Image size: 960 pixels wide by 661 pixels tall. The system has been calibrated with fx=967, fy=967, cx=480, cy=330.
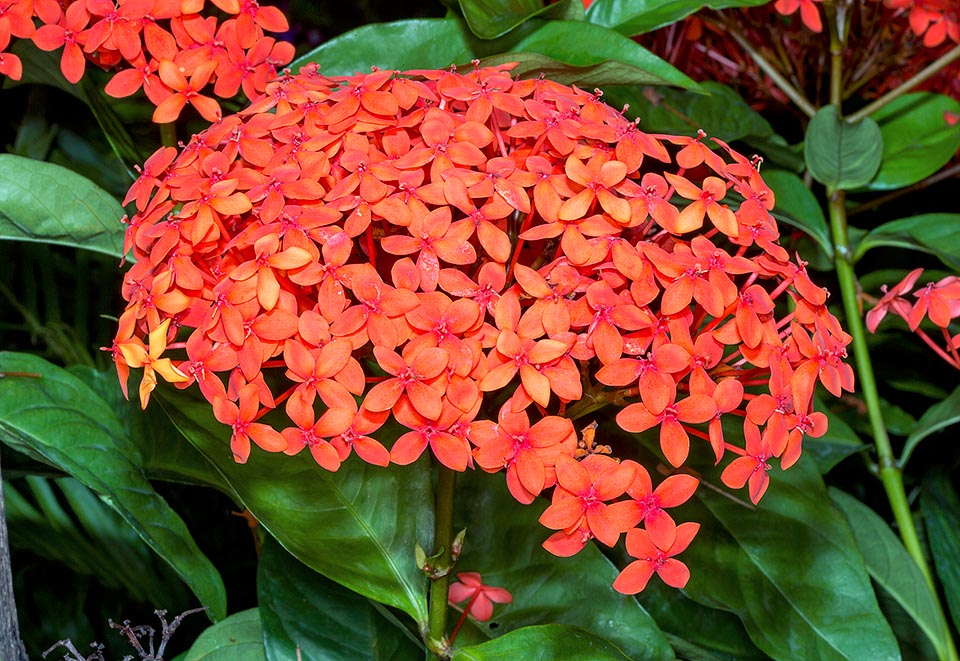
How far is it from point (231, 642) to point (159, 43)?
1.26 feet

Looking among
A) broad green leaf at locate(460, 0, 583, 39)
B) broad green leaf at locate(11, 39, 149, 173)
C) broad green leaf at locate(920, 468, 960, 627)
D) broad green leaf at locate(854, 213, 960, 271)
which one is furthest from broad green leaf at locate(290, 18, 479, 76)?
broad green leaf at locate(920, 468, 960, 627)

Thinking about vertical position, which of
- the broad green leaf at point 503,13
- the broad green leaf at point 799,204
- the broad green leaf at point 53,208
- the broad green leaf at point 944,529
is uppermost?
the broad green leaf at point 503,13

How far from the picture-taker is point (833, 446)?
0.79 meters

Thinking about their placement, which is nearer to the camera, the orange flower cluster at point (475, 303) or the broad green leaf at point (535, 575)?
the orange flower cluster at point (475, 303)

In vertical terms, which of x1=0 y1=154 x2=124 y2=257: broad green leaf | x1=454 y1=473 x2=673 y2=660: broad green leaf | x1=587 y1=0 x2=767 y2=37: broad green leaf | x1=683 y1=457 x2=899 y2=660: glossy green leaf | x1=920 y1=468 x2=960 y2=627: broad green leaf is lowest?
x1=920 y1=468 x2=960 y2=627: broad green leaf

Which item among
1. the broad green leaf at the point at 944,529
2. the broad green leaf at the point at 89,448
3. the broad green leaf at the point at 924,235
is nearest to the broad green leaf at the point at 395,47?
the broad green leaf at the point at 89,448

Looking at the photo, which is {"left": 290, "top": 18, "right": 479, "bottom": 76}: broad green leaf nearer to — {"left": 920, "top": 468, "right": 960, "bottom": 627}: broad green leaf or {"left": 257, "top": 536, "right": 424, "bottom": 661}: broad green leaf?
{"left": 257, "top": 536, "right": 424, "bottom": 661}: broad green leaf

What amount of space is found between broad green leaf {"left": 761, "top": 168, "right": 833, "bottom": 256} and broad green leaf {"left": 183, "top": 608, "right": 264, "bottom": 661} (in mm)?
528

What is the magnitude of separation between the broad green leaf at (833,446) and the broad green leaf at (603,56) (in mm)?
319

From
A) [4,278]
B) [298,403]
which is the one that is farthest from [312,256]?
[4,278]

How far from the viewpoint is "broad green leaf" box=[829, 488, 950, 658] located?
2.43 ft

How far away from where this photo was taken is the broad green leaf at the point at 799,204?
82 centimetres

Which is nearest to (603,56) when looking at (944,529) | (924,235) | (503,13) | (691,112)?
(503,13)

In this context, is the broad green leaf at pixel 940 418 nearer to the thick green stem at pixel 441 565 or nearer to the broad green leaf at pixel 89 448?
the thick green stem at pixel 441 565
